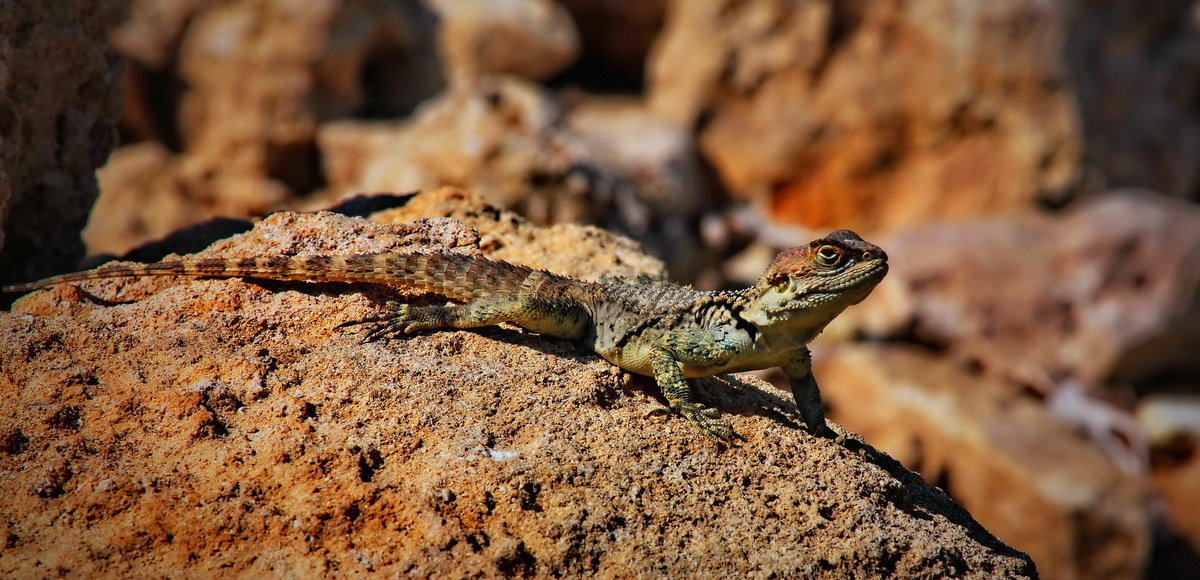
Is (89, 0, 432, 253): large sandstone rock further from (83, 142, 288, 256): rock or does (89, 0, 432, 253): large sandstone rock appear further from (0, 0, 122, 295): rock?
(0, 0, 122, 295): rock

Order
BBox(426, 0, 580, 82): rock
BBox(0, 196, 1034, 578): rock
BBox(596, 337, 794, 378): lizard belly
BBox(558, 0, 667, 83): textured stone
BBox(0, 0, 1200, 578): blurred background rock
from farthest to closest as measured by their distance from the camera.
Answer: BBox(558, 0, 667, 83): textured stone
BBox(426, 0, 580, 82): rock
BBox(0, 0, 1200, 578): blurred background rock
BBox(596, 337, 794, 378): lizard belly
BBox(0, 196, 1034, 578): rock

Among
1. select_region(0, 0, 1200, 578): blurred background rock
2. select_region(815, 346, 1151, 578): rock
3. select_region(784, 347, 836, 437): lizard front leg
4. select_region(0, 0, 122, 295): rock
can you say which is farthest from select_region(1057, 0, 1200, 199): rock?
select_region(0, 0, 122, 295): rock

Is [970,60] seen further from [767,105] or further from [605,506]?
[605,506]

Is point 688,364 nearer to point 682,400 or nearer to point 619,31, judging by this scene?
point 682,400

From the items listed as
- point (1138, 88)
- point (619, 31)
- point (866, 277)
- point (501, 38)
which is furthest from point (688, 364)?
point (1138, 88)

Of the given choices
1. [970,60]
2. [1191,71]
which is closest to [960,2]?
[970,60]

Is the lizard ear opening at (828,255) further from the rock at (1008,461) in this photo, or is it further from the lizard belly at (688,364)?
the rock at (1008,461)

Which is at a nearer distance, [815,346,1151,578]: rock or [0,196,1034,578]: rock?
[0,196,1034,578]: rock
